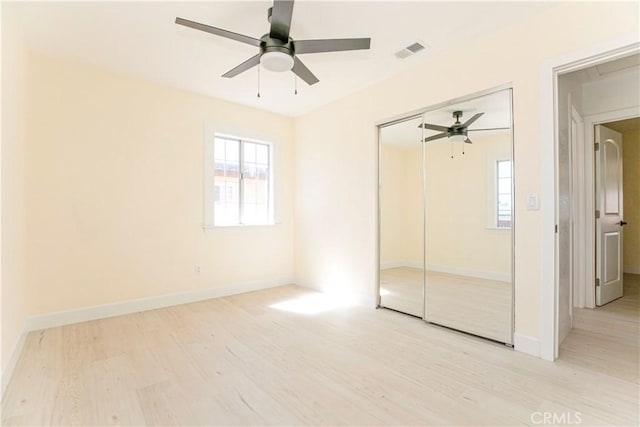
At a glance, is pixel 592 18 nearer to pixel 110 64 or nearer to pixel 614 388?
pixel 614 388

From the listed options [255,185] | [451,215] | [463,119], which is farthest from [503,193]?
[255,185]

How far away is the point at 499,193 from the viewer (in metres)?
2.82

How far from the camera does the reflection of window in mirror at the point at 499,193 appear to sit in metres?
2.72

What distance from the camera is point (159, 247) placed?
149 inches

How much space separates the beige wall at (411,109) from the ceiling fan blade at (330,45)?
123 centimetres

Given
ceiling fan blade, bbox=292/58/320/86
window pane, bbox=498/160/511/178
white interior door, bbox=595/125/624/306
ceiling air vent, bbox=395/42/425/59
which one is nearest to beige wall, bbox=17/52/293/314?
ceiling fan blade, bbox=292/58/320/86

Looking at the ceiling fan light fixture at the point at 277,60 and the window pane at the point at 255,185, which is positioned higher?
the ceiling fan light fixture at the point at 277,60

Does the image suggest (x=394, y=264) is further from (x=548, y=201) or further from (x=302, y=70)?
(x=302, y=70)

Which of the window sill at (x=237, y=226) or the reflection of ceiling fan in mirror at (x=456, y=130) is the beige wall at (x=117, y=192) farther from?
the reflection of ceiling fan in mirror at (x=456, y=130)

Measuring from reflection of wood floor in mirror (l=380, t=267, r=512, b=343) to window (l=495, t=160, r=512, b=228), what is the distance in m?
0.56

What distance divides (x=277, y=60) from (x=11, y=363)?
→ 2938mm

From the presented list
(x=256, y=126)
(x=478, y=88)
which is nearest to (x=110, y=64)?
(x=256, y=126)

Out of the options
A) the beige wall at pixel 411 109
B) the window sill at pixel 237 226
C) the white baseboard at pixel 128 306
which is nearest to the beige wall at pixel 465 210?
the beige wall at pixel 411 109

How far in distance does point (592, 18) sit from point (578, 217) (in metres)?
2.43
